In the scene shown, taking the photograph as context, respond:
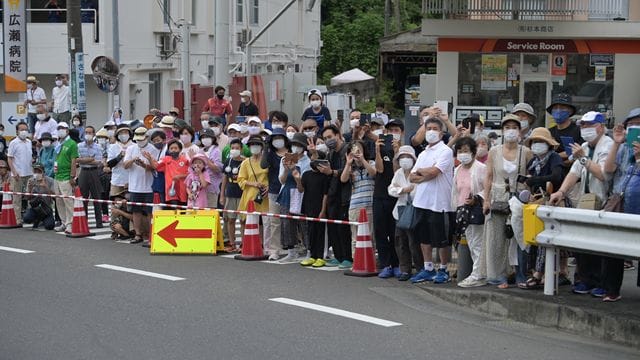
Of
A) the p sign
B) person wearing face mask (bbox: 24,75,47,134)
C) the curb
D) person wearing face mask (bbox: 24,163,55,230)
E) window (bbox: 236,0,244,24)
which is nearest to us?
the curb

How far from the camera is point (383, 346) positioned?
9.60 metres

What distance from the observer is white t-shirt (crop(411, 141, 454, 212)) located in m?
12.8

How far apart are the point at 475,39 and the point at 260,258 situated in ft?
46.8

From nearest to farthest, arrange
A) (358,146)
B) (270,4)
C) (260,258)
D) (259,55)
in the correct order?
(358,146) < (260,258) < (259,55) < (270,4)

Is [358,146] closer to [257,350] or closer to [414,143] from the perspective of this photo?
[414,143]

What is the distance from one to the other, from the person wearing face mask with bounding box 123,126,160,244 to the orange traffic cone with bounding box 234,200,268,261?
2405 mm

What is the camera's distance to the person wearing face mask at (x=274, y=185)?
15.2m

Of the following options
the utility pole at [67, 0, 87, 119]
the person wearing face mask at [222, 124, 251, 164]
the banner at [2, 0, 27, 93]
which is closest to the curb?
the person wearing face mask at [222, 124, 251, 164]

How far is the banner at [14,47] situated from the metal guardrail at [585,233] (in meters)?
21.1

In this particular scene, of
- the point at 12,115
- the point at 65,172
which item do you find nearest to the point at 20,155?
the point at 65,172

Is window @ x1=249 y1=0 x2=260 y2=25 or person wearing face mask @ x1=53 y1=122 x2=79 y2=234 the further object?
window @ x1=249 y1=0 x2=260 y2=25

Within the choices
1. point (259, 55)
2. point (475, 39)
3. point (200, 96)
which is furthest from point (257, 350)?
point (259, 55)

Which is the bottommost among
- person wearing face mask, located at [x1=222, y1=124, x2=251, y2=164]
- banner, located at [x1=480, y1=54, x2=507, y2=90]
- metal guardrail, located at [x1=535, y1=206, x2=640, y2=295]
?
metal guardrail, located at [x1=535, y1=206, x2=640, y2=295]

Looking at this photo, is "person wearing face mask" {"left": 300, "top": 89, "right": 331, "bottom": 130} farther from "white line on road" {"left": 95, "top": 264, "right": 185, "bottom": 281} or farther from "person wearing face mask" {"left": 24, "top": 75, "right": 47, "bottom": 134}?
"person wearing face mask" {"left": 24, "top": 75, "right": 47, "bottom": 134}
